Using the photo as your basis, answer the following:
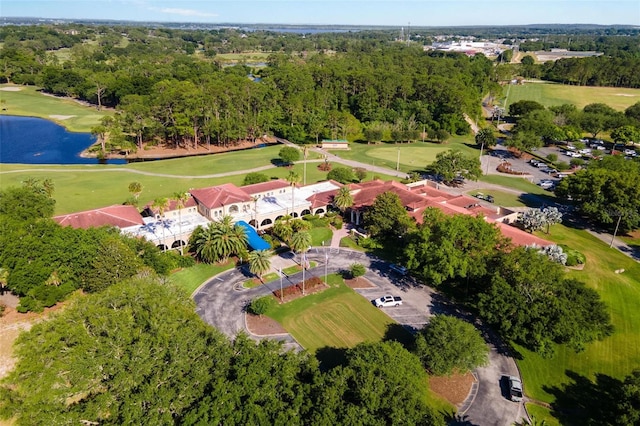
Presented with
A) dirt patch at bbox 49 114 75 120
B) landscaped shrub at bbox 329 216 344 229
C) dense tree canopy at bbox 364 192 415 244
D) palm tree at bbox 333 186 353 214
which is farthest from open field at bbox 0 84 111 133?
dense tree canopy at bbox 364 192 415 244

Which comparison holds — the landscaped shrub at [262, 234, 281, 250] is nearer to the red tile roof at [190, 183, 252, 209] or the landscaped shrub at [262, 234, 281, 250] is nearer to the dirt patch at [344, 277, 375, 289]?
the red tile roof at [190, 183, 252, 209]

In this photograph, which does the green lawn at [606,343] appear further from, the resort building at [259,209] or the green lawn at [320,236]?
the green lawn at [320,236]

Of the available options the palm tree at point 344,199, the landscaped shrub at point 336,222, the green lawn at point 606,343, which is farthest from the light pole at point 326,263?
the green lawn at point 606,343

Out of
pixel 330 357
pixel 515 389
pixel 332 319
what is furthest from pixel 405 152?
pixel 515 389

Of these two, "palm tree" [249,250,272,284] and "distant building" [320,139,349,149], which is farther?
"distant building" [320,139,349,149]

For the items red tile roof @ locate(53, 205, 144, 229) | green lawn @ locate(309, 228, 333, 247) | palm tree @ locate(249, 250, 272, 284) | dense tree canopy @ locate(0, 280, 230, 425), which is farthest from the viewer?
green lawn @ locate(309, 228, 333, 247)

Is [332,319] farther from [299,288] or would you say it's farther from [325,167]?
[325,167]

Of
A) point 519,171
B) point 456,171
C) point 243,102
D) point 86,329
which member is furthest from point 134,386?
point 243,102
